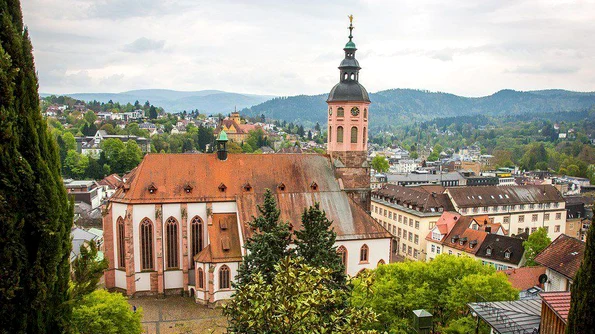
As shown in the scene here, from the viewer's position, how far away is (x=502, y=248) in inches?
1900

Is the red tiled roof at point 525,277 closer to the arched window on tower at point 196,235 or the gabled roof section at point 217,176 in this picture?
the gabled roof section at point 217,176

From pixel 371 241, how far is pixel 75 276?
30169 mm

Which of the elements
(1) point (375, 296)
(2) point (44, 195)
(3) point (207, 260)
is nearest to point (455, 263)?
(1) point (375, 296)

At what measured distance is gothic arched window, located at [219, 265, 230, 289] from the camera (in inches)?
1489

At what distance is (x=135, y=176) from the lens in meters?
39.8

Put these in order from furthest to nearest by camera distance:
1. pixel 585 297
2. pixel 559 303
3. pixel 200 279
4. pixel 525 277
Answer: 1. pixel 200 279
2. pixel 525 277
3. pixel 559 303
4. pixel 585 297

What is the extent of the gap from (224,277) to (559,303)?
2643 centimetres

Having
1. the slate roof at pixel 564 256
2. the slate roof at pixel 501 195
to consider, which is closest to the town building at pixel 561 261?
the slate roof at pixel 564 256

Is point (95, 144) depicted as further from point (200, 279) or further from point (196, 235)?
point (200, 279)

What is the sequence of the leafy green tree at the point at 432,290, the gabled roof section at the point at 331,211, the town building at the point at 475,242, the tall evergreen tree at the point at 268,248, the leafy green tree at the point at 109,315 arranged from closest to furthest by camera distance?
the tall evergreen tree at the point at 268,248, the leafy green tree at the point at 109,315, the leafy green tree at the point at 432,290, the gabled roof section at the point at 331,211, the town building at the point at 475,242

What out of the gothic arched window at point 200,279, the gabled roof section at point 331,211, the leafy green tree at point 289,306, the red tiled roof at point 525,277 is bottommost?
the gothic arched window at point 200,279

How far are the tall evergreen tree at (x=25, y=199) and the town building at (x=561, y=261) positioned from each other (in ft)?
102

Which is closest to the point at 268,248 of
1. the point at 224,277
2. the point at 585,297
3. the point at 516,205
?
the point at 585,297

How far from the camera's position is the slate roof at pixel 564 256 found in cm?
3158
